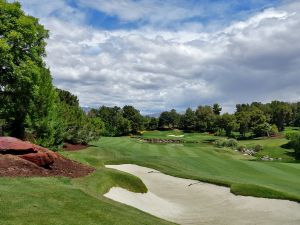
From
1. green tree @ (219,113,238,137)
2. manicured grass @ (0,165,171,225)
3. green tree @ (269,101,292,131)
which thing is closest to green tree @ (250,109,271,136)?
green tree @ (219,113,238,137)

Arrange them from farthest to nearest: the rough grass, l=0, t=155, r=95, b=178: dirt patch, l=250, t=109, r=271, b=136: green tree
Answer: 1. l=250, t=109, r=271, b=136: green tree
2. the rough grass
3. l=0, t=155, r=95, b=178: dirt patch

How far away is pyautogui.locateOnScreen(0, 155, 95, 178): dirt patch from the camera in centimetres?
1816

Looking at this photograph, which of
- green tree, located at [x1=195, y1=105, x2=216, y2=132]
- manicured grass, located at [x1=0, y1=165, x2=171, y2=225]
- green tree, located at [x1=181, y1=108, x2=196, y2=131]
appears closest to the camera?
manicured grass, located at [x1=0, y1=165, x2=171, y2=225]

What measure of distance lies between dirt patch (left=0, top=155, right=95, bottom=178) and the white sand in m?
2.30

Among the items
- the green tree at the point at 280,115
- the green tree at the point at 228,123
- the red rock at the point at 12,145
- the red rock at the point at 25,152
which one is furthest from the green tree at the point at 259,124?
the red rock at the point at 12,145

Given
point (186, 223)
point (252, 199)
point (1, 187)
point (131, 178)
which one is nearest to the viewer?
point (1, 187)

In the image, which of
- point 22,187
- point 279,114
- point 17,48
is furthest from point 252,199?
point 279,114

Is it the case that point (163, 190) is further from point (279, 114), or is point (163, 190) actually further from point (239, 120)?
point (279, 114)

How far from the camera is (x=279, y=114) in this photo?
160 meters

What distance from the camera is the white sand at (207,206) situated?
19.2 meters

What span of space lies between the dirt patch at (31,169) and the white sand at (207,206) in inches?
90.5

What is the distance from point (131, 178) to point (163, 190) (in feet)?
12.7

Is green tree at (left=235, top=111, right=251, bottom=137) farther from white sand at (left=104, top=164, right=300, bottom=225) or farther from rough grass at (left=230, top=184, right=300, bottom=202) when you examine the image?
rough grass at (left=230, top=184, right=300, bottom=202)

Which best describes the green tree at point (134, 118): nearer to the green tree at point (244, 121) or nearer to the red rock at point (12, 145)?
the green tree at point (244, 121)
